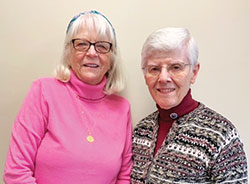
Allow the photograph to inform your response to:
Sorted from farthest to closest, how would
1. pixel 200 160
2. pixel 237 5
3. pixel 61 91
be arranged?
pixel 237 5 < pixel 61 91 < pixel 200 160

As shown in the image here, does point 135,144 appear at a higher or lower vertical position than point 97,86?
lower

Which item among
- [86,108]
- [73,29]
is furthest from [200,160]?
[73,29]

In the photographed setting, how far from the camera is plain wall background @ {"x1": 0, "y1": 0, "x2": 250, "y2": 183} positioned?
4.70 ft

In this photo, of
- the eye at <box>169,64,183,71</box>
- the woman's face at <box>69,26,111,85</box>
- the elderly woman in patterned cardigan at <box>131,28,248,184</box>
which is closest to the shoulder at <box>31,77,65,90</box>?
the woman's face at <box>69,26,111,85</box>

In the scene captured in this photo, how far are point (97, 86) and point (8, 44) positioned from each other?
23.8 inches

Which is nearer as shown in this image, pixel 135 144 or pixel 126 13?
pixel 135 144

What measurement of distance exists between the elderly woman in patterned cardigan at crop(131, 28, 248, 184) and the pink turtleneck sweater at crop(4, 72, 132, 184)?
14cm

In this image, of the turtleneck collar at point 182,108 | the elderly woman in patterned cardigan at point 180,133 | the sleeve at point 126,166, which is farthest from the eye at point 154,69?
the sleeve at point 126,166

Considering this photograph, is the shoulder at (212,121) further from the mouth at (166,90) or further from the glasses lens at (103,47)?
the glasses lens at (103,47)

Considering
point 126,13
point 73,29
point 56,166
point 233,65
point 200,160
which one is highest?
point 126,13

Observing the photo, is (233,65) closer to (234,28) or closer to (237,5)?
(234,28)

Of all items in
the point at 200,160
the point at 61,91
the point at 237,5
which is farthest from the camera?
the point at 237,5

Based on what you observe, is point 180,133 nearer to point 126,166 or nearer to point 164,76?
point 164,76

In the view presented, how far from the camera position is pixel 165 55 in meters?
1.12
